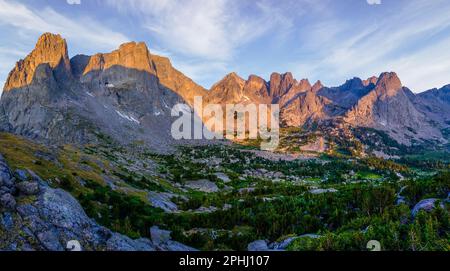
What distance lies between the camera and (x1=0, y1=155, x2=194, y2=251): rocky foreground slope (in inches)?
666

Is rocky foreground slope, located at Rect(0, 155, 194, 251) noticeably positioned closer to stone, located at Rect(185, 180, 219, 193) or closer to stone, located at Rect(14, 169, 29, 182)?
stone, located at Rect(14, 169, 29, 182)

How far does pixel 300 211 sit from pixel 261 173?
313 feet

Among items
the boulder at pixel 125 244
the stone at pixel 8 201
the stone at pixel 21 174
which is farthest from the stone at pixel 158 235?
the stone at pixel 8 201

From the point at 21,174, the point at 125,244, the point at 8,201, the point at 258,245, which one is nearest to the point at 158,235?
the point at 125,244

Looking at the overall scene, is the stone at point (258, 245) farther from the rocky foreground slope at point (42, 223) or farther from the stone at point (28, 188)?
the stone at point (28, 188)

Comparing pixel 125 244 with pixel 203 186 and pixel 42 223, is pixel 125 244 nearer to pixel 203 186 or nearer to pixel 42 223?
pixel 42 223

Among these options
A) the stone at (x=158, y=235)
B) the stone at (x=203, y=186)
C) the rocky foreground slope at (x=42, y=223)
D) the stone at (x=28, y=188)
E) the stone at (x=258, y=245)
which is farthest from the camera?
the stone at (x=203, y=186)

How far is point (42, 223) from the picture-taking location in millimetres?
18188

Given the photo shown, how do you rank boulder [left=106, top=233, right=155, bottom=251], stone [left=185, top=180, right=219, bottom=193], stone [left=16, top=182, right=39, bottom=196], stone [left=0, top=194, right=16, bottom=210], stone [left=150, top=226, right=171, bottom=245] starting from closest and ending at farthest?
1. stone [left=0, top=194, right=16, bottom=210]
2. boulder [left=106, top=233, right=155, bottom=251]
3. stone [left=16, top=182, right=39, bottom=196]
4. stone [left=150, top=226, right=171, bottom=245]
5. stone [left=185, top=180, right=219, bottom=193]

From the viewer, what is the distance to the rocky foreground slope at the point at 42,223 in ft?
55.5

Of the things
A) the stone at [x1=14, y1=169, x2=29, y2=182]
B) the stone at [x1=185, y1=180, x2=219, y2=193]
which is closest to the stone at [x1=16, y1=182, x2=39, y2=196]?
the stone at [x1=14, y1=169, x2=29, y2=182]

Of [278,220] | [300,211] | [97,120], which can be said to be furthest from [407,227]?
[97,120]
